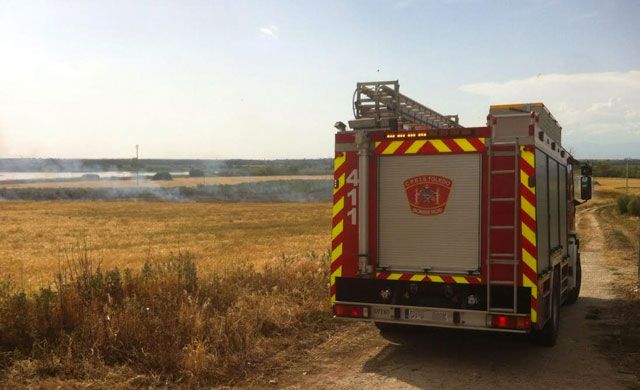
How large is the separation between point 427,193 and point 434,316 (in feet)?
4.87

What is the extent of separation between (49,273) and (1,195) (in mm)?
76856

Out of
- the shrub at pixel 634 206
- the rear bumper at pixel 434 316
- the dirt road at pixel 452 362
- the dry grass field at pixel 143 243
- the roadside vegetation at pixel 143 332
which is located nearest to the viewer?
the roadside vegetation at pixel 143 332

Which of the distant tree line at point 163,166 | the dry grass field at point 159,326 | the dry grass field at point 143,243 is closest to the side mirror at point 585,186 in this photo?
the dry grass field at point 159,326

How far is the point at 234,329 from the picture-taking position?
7742 mm

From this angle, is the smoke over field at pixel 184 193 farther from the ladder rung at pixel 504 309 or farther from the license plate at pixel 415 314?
the ladder rung at pixel 504 309

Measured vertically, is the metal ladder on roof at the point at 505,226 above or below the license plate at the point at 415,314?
above

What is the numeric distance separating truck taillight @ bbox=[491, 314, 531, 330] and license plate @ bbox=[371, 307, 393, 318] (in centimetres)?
123

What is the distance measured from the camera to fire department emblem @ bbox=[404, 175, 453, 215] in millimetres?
7348

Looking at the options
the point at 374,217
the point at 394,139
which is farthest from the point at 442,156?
the point at 374,217

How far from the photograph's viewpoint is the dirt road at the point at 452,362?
6.64 metres

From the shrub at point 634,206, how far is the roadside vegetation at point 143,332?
43.8m

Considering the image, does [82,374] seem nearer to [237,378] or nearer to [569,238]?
[237,378]

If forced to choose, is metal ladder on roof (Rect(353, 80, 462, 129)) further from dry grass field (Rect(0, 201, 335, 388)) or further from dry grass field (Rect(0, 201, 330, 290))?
dry grass field (Rect(0, 201, 330, 290))

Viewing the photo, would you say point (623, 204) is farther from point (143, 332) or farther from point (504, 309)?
point (143, 332)
